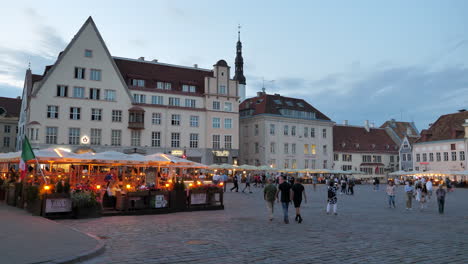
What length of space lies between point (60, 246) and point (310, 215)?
36.9ft

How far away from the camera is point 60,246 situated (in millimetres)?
9445

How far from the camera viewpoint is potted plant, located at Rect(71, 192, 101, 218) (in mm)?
16031

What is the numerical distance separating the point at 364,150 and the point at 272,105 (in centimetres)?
2410

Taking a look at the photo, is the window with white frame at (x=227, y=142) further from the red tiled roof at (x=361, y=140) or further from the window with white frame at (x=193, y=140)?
the red tiled roof at (x=361, y=140)

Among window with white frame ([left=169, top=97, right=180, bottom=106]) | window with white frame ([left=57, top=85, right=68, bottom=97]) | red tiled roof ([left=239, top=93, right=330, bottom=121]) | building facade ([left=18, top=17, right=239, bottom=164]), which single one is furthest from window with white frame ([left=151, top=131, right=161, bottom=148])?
red tiled roof ([left=239, top=93, right=330, bottom=121])

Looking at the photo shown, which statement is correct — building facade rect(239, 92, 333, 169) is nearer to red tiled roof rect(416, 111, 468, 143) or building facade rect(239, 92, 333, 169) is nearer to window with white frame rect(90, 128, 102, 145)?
red tiled roof rect(416, 111, 468, 143)

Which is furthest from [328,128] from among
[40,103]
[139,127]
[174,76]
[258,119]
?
[40,103]

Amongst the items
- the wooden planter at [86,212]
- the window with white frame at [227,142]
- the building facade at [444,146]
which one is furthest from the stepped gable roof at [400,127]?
the wooden planter at [86,212]

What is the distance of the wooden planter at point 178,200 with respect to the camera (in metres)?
19.5

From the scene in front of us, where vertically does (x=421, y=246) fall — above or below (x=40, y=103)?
below

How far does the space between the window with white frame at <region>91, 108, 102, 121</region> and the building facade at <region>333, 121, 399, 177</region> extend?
43523mm

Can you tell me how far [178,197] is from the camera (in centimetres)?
1972

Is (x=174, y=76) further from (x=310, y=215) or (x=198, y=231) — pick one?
(x=198, y=231)

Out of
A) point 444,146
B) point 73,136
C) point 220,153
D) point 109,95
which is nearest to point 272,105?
point 220,153
